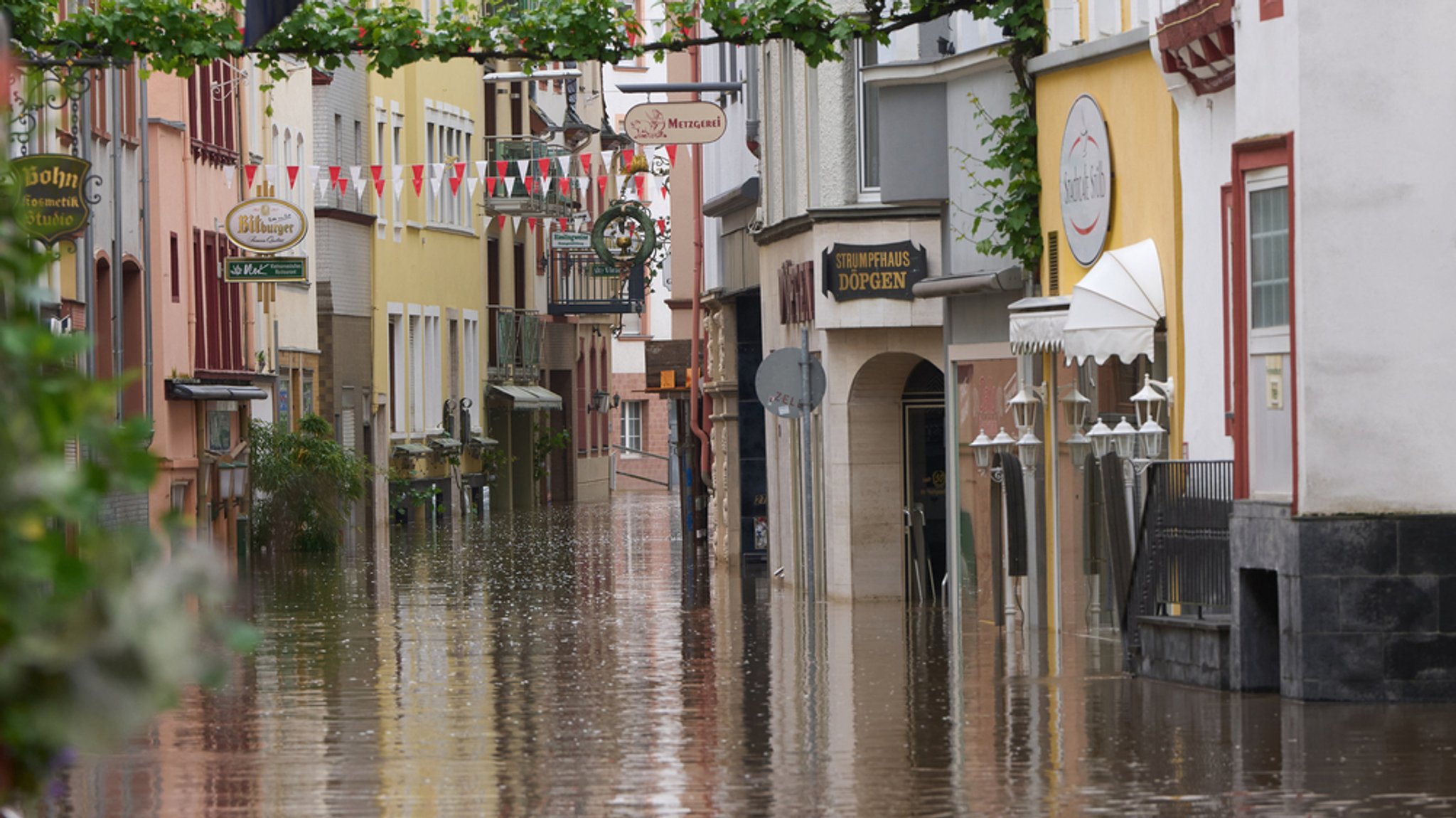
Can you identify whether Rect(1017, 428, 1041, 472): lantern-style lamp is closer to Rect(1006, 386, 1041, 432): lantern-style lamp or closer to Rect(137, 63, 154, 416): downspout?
Rect(1006, 386, 1041, 432): lantern-style lamp

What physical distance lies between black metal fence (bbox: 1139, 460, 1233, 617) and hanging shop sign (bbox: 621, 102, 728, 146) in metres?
15.4

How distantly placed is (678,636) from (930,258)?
19.6ft

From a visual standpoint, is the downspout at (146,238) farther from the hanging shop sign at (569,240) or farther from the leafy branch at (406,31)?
the hanging shop sign at (569,240)

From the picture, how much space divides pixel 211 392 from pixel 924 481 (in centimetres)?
1556

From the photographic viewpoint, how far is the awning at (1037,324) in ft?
63.2

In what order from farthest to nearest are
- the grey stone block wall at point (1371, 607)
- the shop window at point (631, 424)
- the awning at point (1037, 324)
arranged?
the shop window at point (631, 424), the awning at point (1037, 324), the grey stone block wall at point (1371, 607)

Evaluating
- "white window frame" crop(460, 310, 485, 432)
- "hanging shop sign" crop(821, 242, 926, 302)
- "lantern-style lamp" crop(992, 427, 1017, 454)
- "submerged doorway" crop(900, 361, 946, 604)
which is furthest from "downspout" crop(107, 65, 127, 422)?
"white window frame" crop(460, 310, 485, 432)

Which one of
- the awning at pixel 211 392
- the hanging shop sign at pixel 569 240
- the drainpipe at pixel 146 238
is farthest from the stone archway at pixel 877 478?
the hanging shop sign at pixel 569 240

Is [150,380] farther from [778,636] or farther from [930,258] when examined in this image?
[778,636]

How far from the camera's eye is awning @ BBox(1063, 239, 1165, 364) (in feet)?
58.2

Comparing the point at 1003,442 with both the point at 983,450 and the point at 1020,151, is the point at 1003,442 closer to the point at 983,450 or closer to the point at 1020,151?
the point at 983,450

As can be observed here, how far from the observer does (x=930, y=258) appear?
2611cm

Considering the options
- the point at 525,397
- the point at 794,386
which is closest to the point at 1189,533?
the point at 794,386

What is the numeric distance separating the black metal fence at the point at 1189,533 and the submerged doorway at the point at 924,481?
12.4m
